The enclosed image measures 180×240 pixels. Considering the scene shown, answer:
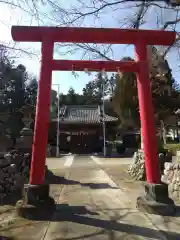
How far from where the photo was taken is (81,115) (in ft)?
108

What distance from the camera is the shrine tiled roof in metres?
31.4

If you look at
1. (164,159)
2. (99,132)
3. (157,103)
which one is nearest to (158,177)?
(164,159)

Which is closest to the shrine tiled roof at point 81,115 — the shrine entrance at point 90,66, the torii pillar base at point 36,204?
the shrine entrance at point 90,66

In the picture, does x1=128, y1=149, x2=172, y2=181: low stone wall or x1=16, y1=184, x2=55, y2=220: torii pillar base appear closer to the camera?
x1=16, y1=184, x2=55, y2=220: torii pillar base

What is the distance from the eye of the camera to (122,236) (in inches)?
160

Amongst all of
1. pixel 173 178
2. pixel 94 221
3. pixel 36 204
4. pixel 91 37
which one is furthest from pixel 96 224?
pixel 91 37

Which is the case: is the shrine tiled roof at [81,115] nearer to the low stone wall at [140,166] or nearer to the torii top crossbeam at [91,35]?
the low stone wall at [140,166]

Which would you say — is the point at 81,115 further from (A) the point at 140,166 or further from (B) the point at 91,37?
(B) the point at 91,37

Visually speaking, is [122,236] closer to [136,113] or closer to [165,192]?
[165,192]

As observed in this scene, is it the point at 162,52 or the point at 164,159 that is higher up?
the point at 162,52

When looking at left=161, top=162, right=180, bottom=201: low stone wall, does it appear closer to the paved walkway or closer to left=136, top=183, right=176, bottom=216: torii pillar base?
the paved walkway

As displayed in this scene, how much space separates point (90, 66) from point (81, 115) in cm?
2666

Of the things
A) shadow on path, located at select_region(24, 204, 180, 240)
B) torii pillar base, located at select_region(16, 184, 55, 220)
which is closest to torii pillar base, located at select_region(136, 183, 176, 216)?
shadow on path, located at select_region(24, 204, 180, 240)

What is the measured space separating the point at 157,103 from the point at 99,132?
1208 cm
